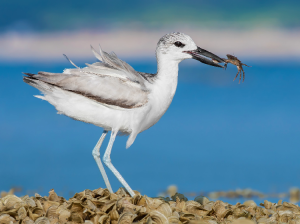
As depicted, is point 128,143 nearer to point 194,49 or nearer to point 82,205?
point 82,205

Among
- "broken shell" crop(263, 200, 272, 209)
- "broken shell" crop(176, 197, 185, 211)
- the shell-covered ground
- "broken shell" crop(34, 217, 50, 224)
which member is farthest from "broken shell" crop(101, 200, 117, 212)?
"broken shell" crop(263, 200, 272, 209)

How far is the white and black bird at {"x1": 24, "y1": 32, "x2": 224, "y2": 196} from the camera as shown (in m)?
5.80

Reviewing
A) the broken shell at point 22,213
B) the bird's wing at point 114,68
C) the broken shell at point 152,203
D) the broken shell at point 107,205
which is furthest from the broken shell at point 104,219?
the bird's wing at point 114,68

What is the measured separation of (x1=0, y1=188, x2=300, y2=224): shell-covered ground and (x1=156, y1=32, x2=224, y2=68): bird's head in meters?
2.23

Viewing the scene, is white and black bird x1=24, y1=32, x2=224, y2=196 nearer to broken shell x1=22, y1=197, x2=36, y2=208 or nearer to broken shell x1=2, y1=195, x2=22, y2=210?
broken shell x1=22, y1=197, x2=36, y2=208

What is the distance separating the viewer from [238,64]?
258 inches

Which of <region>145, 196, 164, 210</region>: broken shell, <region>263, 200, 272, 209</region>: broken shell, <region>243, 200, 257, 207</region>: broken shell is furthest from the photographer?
<region>263, 200, 272, 209</region>: broken shell

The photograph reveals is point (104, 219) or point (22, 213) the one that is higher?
point (22, 213)

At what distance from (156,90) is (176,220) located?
2.05 m

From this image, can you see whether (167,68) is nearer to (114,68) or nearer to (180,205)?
(114,68)

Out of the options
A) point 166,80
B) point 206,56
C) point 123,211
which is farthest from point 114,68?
point 123,211

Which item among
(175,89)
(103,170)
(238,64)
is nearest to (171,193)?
(103,170)

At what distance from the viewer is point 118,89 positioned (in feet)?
19.2

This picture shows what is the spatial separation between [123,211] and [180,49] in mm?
2655
